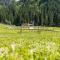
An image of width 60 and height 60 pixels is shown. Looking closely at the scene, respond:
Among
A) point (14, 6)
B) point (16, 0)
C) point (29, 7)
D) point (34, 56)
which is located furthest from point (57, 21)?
point (34, 56)

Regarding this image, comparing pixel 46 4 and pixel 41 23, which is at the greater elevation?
pixel 46 4

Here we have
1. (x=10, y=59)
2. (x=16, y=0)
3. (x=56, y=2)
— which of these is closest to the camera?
(x=10, y=59)

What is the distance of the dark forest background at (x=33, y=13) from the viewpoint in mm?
114637

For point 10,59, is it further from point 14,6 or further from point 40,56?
point 14,6

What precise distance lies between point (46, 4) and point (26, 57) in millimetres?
117913

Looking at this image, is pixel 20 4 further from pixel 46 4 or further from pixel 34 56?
pixel 34 56

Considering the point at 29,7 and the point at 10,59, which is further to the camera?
the point at 29,7

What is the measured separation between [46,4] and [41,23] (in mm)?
12974

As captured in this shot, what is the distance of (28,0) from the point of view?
12519 centimetres

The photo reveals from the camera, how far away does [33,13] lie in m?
117

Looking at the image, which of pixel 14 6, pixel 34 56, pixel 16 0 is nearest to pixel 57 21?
pixel 14 6

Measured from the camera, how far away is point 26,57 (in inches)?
269

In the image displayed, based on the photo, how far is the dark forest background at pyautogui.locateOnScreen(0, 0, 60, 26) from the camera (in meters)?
115

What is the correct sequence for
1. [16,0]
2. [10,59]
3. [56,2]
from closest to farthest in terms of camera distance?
[10,59]
[56,2]
[16,0]
